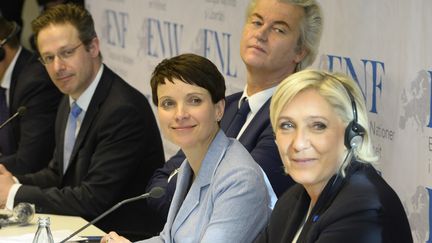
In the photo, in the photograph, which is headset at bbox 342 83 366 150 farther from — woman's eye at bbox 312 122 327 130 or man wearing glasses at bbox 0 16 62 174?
man wearing glasses at bbox 0 16 62 174

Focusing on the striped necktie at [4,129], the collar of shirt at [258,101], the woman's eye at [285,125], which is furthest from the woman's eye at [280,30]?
the striped necktie at [4,129]

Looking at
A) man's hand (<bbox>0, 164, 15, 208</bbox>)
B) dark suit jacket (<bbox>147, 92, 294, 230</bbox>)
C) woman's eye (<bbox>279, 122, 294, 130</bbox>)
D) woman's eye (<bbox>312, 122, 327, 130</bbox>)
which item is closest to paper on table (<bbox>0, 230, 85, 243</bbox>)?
dark suit jacket (<bbox>147, 92, 294, 230</bbox>)

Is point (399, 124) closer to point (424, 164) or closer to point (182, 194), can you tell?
point (424, 164)

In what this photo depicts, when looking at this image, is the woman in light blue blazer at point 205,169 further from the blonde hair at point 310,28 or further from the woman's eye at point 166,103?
the blonde hair at point 310,28

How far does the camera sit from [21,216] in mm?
3668

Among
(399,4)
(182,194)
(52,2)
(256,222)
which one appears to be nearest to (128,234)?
(182,194)

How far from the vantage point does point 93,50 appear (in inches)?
175

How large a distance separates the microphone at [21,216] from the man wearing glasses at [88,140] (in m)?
0.39

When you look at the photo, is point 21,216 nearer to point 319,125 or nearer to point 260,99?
point 260,99

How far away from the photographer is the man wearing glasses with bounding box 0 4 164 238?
4.12m

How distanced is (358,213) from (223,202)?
62cm

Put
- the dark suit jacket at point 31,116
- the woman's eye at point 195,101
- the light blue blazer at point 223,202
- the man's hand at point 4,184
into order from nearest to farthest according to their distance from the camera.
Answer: the light blue blazer at point 223,202 → the woman's eye at point 195,101 → the man's hand at point 4,184 → the dark suit jacket at point 31,116

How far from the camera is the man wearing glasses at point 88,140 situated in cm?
412

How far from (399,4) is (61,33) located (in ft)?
5.43
